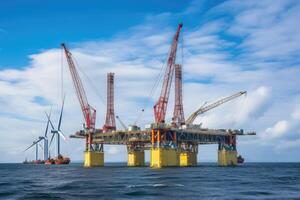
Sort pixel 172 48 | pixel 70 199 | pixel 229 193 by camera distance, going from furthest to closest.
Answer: pixel 172 48, pixel 229 193, pixel 70 199

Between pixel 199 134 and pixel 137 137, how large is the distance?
29.0 meters

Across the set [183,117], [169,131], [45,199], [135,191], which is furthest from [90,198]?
[183,117]

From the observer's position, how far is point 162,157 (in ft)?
553

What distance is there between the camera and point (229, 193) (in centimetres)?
7238

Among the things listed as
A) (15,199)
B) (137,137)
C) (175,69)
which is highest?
(175,69)

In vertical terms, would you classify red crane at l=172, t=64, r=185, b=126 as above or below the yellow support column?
above

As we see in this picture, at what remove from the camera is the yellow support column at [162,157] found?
168 meters

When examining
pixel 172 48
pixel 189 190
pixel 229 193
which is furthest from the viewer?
pixel 172 48

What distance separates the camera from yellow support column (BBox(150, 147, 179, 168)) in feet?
551

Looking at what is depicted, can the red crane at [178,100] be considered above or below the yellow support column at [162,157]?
above

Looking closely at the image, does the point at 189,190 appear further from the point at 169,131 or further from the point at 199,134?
the point at 199,134

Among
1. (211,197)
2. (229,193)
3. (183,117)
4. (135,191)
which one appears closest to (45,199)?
(135,191)

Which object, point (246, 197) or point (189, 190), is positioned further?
point (189, 190)

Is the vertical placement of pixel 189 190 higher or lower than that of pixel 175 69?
lower
